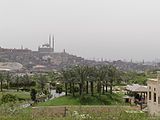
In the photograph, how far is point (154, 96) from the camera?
96.8ft

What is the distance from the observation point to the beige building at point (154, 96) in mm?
28386

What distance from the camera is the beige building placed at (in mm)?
28386

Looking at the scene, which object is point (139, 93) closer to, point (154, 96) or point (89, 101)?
point (89, 101)

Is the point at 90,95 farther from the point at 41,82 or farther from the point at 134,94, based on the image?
the point at 41,82

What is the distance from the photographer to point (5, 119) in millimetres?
11648

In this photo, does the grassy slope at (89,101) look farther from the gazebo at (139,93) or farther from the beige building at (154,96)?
the beige building at (154,96)

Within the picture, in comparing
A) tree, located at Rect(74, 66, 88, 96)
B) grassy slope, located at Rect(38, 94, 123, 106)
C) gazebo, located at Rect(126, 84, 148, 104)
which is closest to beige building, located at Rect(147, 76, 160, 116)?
gazebo, located at Rect(126, 84, 148, 104)

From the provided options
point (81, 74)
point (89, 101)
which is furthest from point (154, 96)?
point (81, 74)

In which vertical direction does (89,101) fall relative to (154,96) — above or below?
below

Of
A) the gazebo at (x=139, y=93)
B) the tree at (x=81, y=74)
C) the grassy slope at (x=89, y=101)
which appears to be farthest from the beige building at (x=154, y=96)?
the tree at (x=81, y=74)

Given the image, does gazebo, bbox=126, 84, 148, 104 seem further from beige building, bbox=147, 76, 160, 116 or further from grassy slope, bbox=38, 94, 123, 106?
beige building, bbox=147, 76, 160, 116

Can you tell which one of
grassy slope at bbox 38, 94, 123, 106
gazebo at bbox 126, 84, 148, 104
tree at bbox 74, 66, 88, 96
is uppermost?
tree at bbox 74, 66, 88, 96

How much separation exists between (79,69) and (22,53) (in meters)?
159

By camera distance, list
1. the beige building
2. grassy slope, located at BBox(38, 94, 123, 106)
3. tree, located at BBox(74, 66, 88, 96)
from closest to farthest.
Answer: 1. the beige building
2. grassy slope, located at BBox(38, 94, 123, 106)
3. tree, located at BBox(74, 66, 88, 96)
